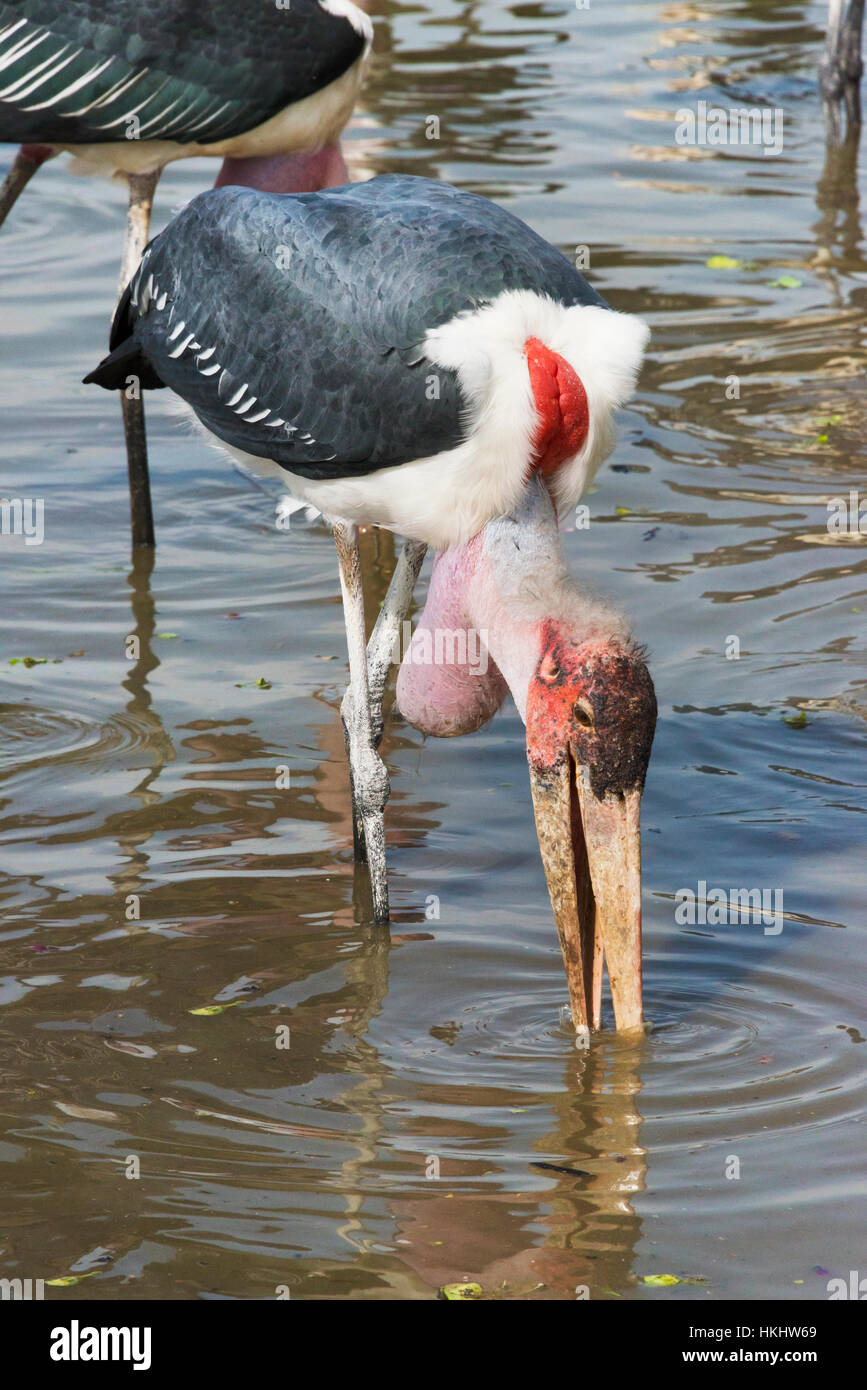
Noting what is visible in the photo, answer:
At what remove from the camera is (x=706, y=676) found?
6.50 metres

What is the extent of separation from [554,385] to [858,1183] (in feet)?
6.12

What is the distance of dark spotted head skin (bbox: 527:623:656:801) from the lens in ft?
13.7

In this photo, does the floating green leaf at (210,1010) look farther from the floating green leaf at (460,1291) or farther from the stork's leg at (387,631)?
the floating green leaf at (460,1291)

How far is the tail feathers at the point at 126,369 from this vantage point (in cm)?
547

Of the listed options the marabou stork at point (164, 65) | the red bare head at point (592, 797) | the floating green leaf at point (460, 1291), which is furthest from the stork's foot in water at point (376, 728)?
the marabou stork at point (164, 65)

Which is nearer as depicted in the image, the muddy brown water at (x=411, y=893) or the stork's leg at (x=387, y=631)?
the muddy brown water at (x=411, y=893)

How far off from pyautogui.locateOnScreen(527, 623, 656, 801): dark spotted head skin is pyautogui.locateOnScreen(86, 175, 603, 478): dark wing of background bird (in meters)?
0.61

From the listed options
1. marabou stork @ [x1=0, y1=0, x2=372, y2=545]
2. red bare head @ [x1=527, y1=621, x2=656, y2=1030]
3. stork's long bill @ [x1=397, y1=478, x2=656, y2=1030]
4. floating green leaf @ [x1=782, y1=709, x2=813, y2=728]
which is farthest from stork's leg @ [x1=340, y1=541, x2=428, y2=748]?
marabou stork @ [x1=0, y1=0, x2=372, y2=545]

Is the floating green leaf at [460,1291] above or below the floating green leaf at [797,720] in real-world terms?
below

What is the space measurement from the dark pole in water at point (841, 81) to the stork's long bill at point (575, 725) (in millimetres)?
8534

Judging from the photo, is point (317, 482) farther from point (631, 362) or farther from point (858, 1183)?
point (858, 1183)
